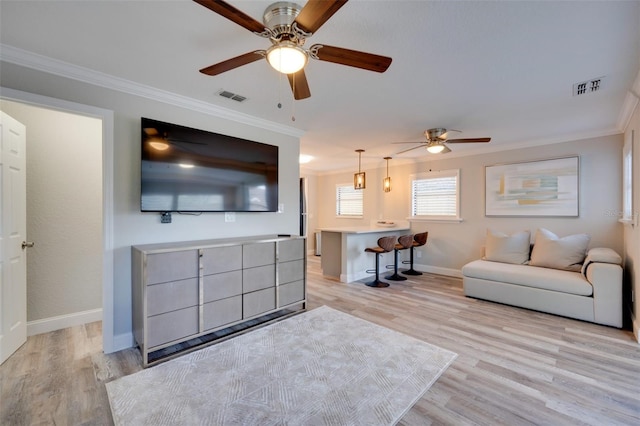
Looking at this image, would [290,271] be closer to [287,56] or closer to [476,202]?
[287,56]

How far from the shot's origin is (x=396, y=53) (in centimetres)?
207

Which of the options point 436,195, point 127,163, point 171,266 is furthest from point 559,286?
point 127,163

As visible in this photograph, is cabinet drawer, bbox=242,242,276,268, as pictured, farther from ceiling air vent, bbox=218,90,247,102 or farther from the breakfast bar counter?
the breakfast bar counter

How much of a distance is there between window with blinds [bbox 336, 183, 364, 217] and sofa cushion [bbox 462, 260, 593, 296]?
3.36 m

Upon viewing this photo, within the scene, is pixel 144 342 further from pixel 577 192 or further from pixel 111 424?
pixel 577 192

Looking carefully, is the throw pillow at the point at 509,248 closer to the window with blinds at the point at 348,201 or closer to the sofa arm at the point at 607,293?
the sofa arm at the point at 607,293

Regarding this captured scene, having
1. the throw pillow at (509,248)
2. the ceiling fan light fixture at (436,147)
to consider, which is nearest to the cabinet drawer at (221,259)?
the ceiling fan light fixture at (436,147)

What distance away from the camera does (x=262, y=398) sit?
1.88 m

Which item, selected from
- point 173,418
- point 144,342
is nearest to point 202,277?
point 144,342

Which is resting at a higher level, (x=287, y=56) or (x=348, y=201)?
(x=287, y=56)

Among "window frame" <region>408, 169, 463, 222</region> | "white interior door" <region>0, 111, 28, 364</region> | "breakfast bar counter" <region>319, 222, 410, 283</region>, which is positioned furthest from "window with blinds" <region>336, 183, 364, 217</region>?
"white interior door" <region>0, 111, 28, 364</region>

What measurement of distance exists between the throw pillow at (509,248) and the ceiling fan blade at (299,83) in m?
3.92

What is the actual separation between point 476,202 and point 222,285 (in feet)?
15.1

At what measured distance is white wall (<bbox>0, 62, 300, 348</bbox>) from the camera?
225 cm
